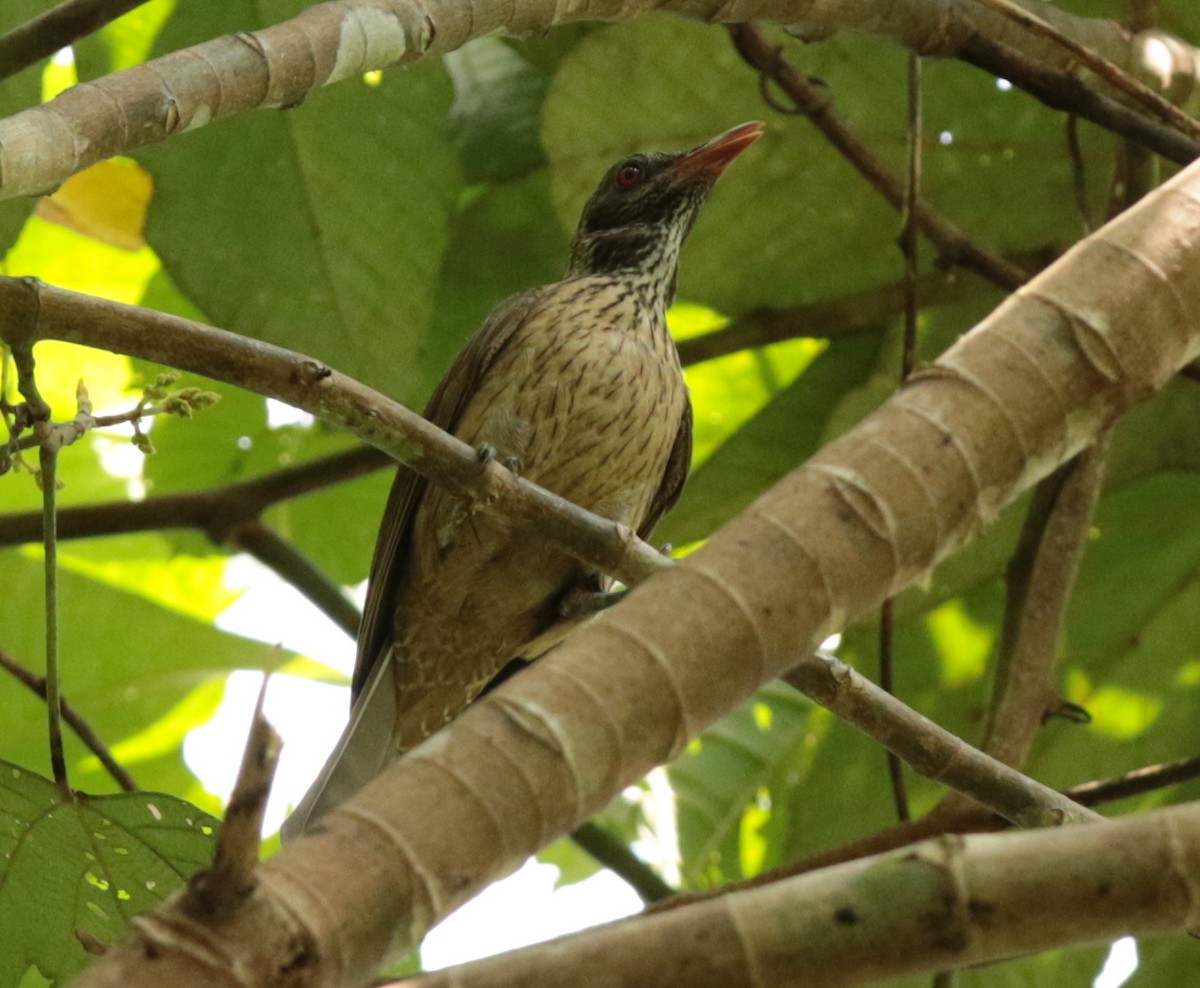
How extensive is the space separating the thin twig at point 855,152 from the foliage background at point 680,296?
299 millimetres

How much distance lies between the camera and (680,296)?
4.82 m

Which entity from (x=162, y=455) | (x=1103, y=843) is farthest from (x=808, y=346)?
(x=1103, y=843)

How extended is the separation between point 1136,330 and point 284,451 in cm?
347

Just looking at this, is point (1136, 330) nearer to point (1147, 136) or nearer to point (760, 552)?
point (760, 552)

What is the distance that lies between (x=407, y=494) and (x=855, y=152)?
147 centimetres

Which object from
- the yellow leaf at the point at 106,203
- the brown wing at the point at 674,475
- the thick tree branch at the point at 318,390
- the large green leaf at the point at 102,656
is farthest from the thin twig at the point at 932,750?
the yellow leaf at the point at 106,203

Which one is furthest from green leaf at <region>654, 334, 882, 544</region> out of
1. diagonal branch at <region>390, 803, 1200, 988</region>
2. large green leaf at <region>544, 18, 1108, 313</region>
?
diagonal branch at <region>390, 803, 1200, 988</region>

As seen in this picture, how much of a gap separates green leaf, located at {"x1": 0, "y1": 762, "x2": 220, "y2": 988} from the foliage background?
62.4 inches

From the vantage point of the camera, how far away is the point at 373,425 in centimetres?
250

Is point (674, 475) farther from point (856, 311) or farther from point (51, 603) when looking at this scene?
point (51, 603)

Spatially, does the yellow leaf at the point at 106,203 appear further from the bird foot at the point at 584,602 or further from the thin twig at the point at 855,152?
the thin twig at the point at 855,152

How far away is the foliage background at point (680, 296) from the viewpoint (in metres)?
4.04

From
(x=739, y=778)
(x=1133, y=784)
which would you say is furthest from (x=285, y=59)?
(x=739, y=778)

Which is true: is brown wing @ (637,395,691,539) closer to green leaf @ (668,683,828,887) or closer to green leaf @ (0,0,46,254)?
green leaf @ (668,683,828,887)
